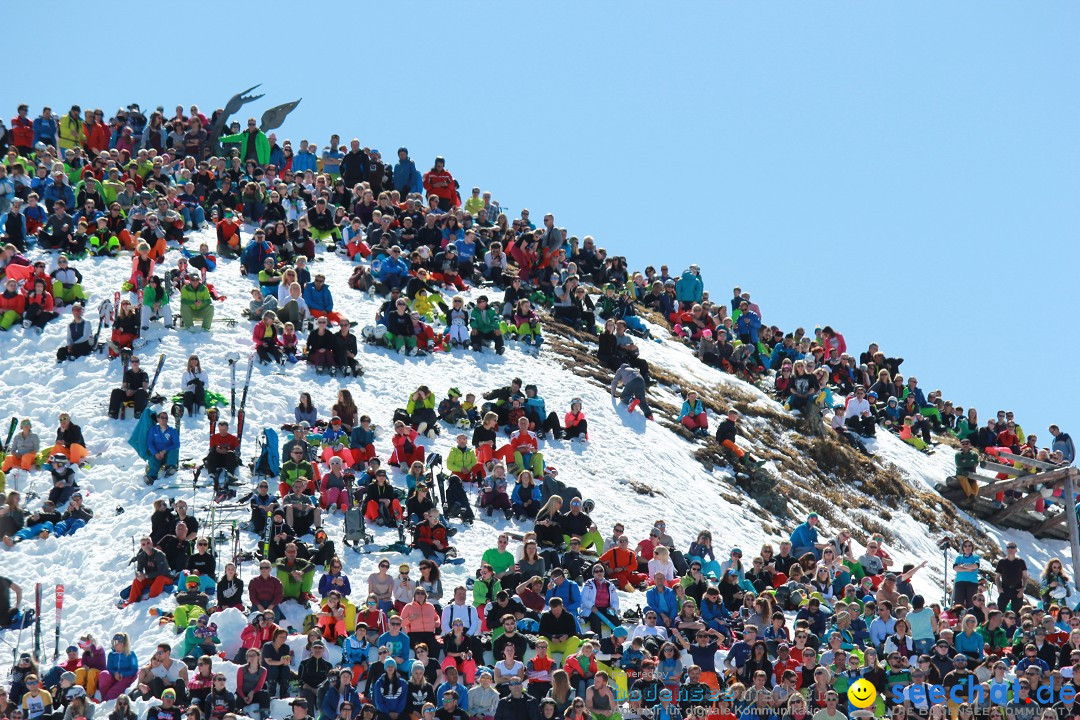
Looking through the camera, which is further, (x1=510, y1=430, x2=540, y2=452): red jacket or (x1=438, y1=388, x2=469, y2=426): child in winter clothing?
(x1=438, y1=388, x2=469, y2=426): child in winter clothing

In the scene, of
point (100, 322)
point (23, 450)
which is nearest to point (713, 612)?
point (23, 450)

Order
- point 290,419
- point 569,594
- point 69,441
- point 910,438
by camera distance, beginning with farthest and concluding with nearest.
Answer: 1. point 910,438
2. point 290,419
3. point 69,441
4. point 569,594

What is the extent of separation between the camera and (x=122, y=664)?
1959 centimetres

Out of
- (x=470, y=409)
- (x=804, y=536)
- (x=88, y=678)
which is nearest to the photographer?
(x=88, y=678)

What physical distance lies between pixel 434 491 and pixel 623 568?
350 cm

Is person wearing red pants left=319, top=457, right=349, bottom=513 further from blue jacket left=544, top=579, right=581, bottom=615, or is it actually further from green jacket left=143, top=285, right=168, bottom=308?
green jacket left=143, top=285, right=168, bottom=308

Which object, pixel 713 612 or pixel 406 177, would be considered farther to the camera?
pixel 406 177

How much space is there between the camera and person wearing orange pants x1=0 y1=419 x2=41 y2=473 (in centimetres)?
2469

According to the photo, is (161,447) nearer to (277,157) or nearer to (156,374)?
(156,374)

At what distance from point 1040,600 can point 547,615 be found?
13182 millimetres

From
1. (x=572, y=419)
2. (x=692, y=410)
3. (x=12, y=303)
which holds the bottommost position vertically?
(x=572, y=419)

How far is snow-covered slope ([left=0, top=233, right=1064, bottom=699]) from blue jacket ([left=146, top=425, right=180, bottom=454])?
52 cm

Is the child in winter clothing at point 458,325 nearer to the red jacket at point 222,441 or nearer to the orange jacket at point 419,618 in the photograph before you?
the red jacket at point 222,441

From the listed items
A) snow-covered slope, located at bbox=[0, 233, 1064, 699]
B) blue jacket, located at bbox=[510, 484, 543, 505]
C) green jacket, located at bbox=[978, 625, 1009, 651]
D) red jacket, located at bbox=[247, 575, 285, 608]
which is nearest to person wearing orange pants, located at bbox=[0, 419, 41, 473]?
snow-covered slope, located at bbox=[0, 233, 1064, 699]
